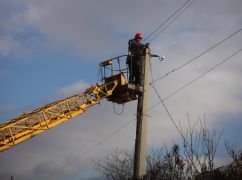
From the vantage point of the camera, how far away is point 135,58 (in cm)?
1762

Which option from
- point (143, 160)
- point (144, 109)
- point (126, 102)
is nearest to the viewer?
point (143, 160)

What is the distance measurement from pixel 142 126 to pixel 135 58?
3.64 m

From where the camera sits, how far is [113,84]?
739 inches

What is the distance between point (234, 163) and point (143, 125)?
8.08 metres

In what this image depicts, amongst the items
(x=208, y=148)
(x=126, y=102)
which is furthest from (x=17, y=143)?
(x=208, y=148)

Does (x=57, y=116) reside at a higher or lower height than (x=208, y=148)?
higher

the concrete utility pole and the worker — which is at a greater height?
the worker

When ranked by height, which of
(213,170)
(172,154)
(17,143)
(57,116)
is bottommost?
(213,170)

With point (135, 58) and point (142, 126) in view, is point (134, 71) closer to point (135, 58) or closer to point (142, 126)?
point (135, 58)

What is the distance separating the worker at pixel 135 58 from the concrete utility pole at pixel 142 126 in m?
0.45

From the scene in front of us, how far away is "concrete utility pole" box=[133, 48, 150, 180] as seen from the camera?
1434 cm

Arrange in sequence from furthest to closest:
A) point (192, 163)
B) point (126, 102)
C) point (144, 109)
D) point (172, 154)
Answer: point (126, 102) < point (144, 109) < point (172, 154) < point (192, 163)

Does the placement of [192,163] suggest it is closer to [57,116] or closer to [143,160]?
[143,160]

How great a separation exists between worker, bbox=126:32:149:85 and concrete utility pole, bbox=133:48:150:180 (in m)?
0.45
